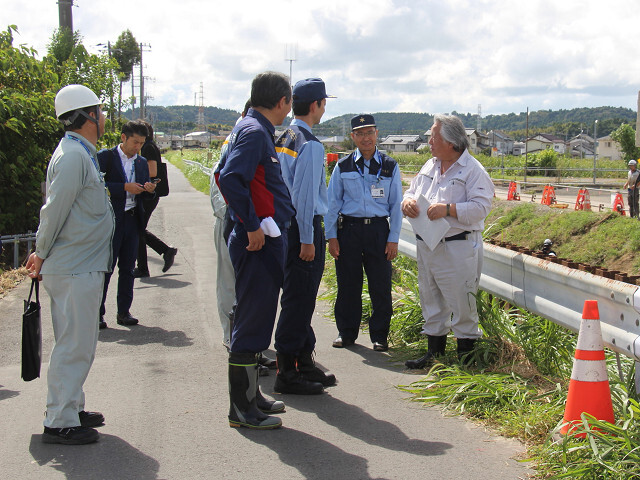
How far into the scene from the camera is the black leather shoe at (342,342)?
6.28 m

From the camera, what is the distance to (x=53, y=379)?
407 centimetres

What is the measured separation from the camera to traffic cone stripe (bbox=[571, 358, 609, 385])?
12.5 feet

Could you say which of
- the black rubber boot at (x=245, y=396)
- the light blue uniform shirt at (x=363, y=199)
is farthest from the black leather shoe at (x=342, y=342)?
the black rubber boot at (x=245, y=396)

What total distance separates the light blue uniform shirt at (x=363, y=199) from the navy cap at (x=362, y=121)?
27 cm

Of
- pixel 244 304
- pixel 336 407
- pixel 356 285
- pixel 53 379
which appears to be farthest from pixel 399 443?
pixel 356 285

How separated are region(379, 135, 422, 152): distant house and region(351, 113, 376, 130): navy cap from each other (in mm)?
154536

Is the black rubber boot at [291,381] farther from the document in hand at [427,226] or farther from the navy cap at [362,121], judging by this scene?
the navy cap at [362,121]

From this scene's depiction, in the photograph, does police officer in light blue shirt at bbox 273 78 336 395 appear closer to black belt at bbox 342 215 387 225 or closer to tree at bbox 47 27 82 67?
black belt at bbox 342 215 387 225

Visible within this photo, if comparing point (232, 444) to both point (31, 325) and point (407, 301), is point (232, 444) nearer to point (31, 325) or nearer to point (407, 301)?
point (31, 325)

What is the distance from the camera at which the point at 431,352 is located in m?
5.62

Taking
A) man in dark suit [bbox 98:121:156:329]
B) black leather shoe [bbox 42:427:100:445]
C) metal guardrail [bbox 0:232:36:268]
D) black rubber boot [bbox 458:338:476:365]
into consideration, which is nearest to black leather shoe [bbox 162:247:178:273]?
metal guardrail [bbox 0:232:36:268]

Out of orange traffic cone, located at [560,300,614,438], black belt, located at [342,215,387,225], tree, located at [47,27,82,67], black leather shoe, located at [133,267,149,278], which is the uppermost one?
tree, located at [47,27,82,67]

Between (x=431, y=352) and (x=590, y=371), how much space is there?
74.5 inches

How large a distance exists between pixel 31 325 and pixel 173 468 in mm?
1255
